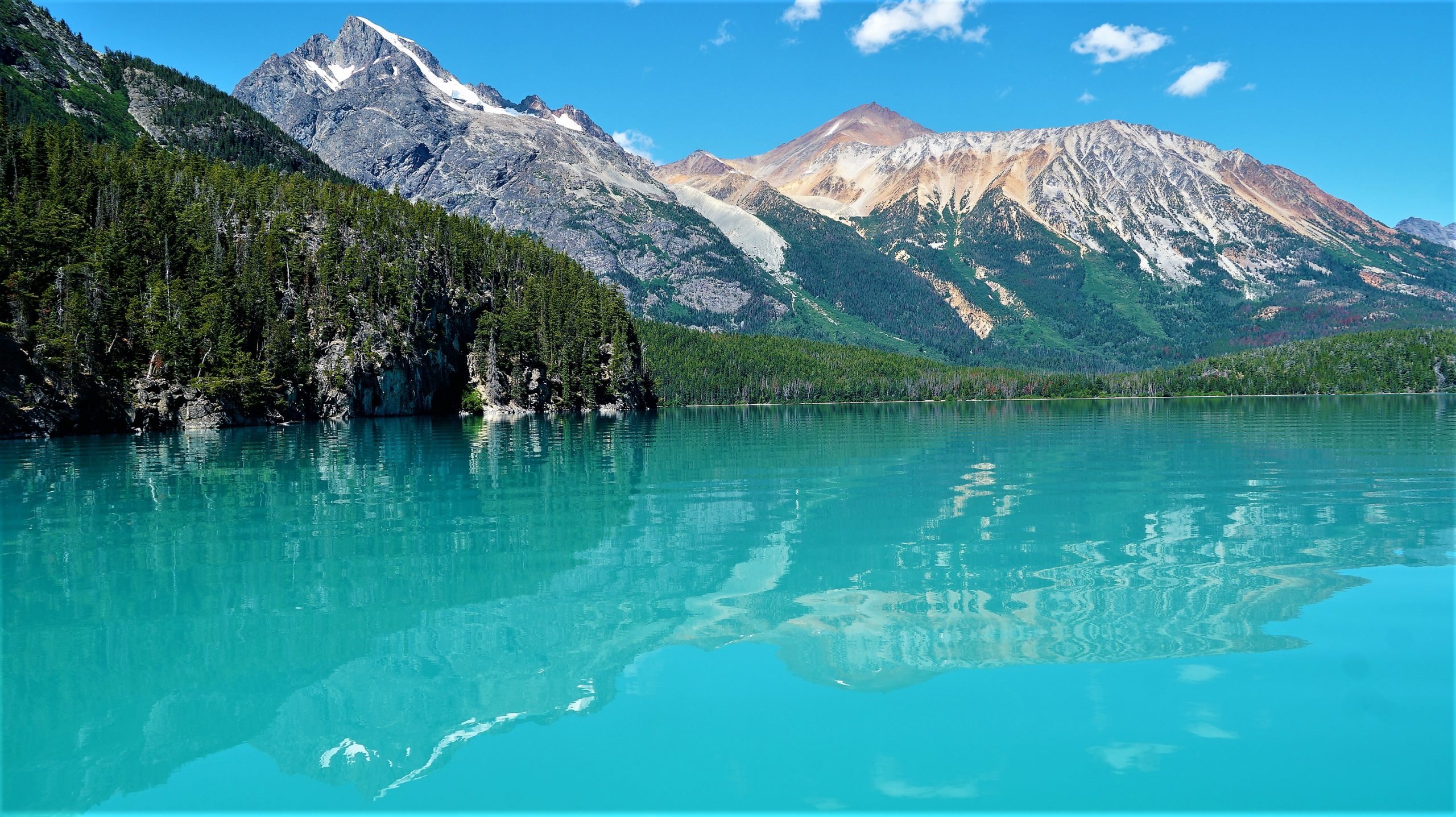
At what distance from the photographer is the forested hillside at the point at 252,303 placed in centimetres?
8000

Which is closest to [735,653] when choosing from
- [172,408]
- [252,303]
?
[172,408]

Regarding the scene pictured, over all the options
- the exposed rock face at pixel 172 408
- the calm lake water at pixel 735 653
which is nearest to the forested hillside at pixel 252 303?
the exposed rock face at pixel 172 408

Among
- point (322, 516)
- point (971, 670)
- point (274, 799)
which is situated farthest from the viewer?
point (322, 516)

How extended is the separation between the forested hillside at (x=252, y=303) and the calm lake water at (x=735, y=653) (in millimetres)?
64636

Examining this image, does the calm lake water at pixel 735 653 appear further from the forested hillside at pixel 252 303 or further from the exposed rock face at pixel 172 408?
the exposed rock face at pixel 172 408

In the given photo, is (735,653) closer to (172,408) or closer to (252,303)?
(172,408)

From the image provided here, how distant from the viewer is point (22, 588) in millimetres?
18531

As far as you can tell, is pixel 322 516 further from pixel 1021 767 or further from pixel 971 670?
pixel 1021 767

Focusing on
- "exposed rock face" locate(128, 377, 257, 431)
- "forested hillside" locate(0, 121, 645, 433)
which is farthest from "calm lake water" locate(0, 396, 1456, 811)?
"exposed rock face" locate(128, 377, 257, 431)

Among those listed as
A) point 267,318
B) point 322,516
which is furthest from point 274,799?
point 267,318

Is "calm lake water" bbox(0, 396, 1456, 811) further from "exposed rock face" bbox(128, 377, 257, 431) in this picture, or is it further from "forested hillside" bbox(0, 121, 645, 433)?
"exposed rock face" bbox(128, 377, 257, 431)

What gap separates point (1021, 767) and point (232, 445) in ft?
235

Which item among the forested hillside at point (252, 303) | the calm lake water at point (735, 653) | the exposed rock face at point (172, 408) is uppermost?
the forested hillside at point (252, 303)

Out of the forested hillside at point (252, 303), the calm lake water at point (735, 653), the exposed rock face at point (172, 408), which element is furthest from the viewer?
the exposed rock face at point (172, 408)
